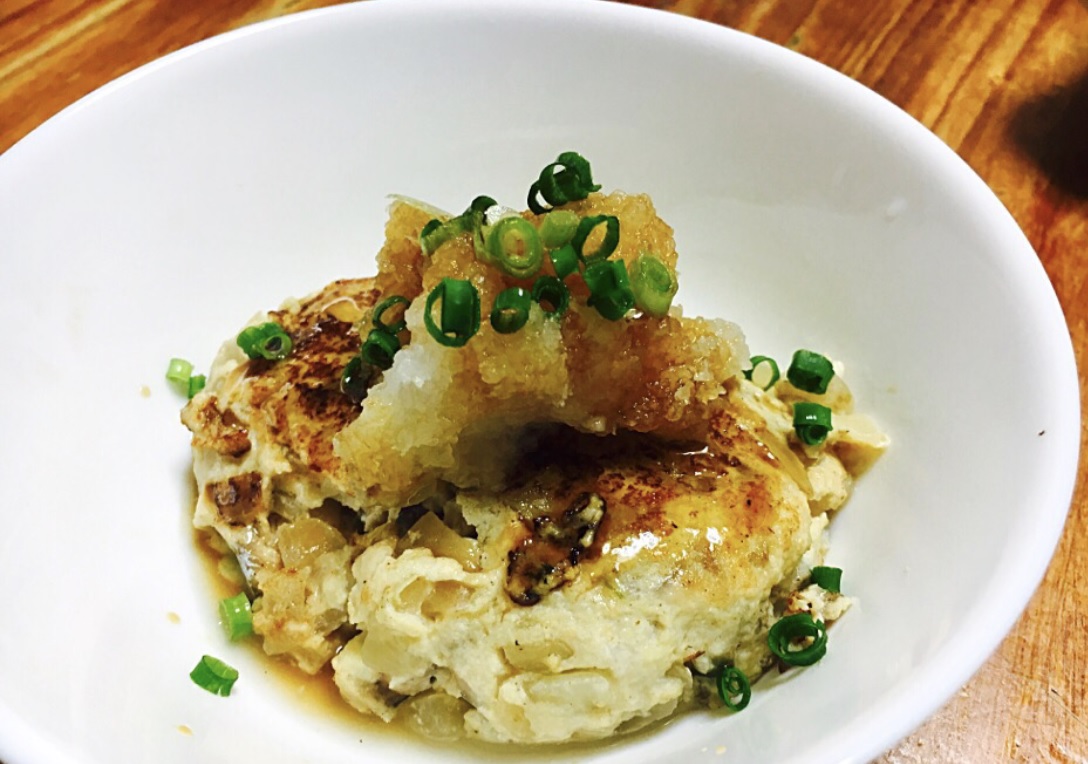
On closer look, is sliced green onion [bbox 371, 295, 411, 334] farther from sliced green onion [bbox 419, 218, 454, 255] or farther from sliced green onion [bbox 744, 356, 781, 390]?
sliced green onion [bbox 744, 356, 781, 390]

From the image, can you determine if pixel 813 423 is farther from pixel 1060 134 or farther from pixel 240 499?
pixel 1060 134

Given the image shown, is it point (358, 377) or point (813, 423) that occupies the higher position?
point (358, 377)

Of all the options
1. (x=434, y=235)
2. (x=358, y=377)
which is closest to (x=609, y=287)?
(x=434, y=235)

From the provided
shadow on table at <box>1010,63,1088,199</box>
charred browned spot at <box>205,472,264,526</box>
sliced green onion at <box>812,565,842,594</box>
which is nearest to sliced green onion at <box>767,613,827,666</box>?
sliced green onion at <box>812,565,842,594</box>

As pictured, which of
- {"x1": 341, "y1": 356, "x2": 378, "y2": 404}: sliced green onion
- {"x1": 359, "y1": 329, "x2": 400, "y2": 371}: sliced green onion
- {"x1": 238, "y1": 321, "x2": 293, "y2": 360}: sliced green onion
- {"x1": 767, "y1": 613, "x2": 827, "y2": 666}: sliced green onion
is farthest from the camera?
{"x1": 238, "y1": 321, "x2": 293, "y2": 360}: sliced green onion

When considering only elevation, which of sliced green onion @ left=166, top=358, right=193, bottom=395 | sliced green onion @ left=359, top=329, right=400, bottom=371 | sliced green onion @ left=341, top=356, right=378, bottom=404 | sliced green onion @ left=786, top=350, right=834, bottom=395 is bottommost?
sliced green onion @ left=786, top=350, right=834, bottom=395

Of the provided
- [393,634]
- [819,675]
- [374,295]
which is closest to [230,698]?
[393,634]

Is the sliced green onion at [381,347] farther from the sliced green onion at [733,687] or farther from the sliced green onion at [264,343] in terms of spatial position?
the sliced green onion at [733,687]
